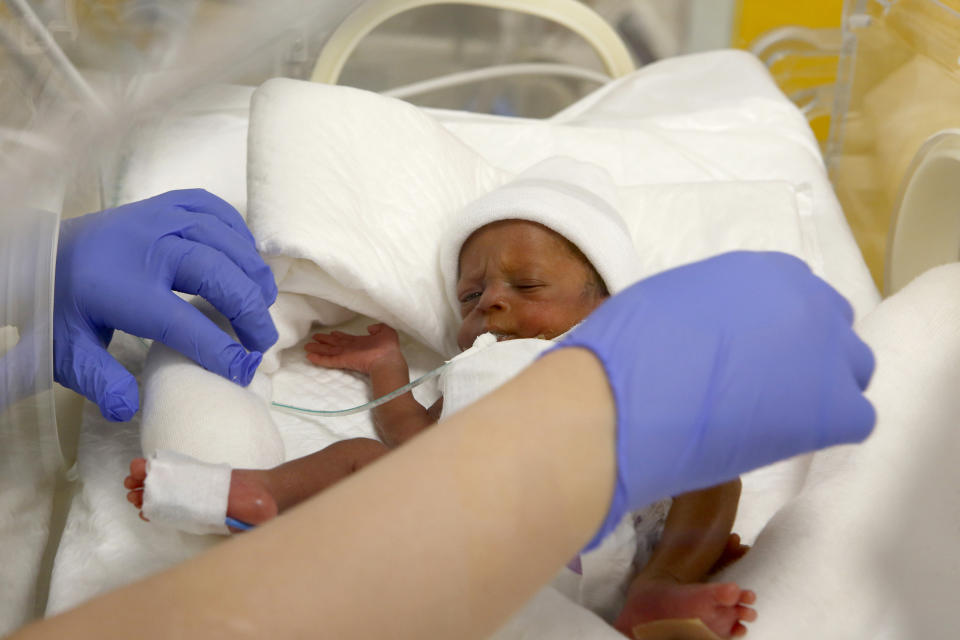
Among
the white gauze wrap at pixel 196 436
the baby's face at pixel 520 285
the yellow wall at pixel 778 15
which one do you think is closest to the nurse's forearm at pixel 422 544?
the white gauze wrap at pixel 196 436

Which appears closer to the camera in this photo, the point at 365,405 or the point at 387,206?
the point at 365,405

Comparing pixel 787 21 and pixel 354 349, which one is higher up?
pixel 787 21

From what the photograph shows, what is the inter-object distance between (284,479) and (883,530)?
1.77 feet

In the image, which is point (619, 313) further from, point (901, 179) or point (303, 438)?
point (901, 179)

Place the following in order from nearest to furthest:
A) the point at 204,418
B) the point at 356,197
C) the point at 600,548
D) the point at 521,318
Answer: the point at 600,548, the point at 204,418, the point at 521,318, the point at 356,197

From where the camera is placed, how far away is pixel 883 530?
Result: 2.44ft

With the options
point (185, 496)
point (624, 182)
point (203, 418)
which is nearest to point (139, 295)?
point (203, 418)

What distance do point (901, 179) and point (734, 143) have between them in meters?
0.30

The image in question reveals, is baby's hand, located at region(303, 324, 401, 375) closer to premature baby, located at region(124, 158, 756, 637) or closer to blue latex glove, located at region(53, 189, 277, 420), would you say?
premature baby, located at region(124, 158, 756, 637)

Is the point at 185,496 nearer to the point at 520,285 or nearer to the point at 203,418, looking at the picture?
the point at 203,418

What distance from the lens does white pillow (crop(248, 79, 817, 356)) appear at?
44.3 inches

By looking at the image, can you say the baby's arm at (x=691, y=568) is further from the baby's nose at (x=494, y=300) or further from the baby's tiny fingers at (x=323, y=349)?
the baby's tiny fingers at (x=323, y=349)

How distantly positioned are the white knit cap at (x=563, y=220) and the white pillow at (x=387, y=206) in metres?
0.04

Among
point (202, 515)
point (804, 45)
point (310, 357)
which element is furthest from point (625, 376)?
point (804, 45)
